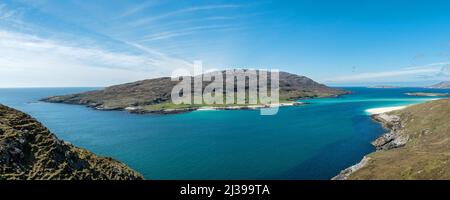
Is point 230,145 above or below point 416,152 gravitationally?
below

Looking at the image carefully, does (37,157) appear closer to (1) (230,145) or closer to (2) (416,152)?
(2) (416,152)

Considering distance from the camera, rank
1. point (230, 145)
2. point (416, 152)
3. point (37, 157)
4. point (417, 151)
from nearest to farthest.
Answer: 1. point (37, 157)
2. point (416, 152)
3. point (417, 151)
4. point (230, 145)

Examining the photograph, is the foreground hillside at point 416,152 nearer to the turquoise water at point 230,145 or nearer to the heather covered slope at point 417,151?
the heather covered slope at point 417,151

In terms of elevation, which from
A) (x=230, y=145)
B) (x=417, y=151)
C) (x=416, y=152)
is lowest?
(x=230, y=145)

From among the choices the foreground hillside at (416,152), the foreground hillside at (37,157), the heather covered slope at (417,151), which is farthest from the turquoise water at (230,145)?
the foreground hillside at (37,157)

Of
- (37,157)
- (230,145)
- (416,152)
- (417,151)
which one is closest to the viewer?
(37,157)

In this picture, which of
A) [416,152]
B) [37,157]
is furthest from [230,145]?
[37,157]
